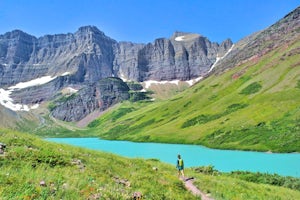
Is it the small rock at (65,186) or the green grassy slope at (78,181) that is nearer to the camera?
the green grassy slope at (78,181)

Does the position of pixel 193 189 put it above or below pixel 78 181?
below

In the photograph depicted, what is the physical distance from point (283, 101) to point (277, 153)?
61929 mm

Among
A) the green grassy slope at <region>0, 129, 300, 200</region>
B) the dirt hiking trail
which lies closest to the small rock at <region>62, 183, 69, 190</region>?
the green grassy slope at <region>0, 129, 300, 200</region>

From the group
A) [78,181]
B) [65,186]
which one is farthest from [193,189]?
[65,186]

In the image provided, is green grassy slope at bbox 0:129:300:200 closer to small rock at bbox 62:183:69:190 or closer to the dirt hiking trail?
small rock at bbox 62:183:69:190

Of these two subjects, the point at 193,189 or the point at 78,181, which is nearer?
the point at 78,181

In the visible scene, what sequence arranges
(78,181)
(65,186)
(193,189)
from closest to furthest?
(65,186) → (78,181) → (193,189)

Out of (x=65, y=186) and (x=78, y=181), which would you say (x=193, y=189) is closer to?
(x=78, y=181)

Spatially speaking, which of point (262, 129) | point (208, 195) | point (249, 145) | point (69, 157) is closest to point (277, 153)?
point (249, 145)

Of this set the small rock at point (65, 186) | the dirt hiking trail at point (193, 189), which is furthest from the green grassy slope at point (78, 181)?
the dirt hiking trail at point (193, 189)

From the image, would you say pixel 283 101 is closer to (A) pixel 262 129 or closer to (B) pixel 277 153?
(A) pixel 262 129

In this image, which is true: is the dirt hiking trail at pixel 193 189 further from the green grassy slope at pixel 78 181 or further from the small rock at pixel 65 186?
the small rock at pixel 65 186

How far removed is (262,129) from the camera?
158750mm

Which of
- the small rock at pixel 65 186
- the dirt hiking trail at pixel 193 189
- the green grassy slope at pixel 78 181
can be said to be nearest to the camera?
the green grassy slope at pixel 78 181
